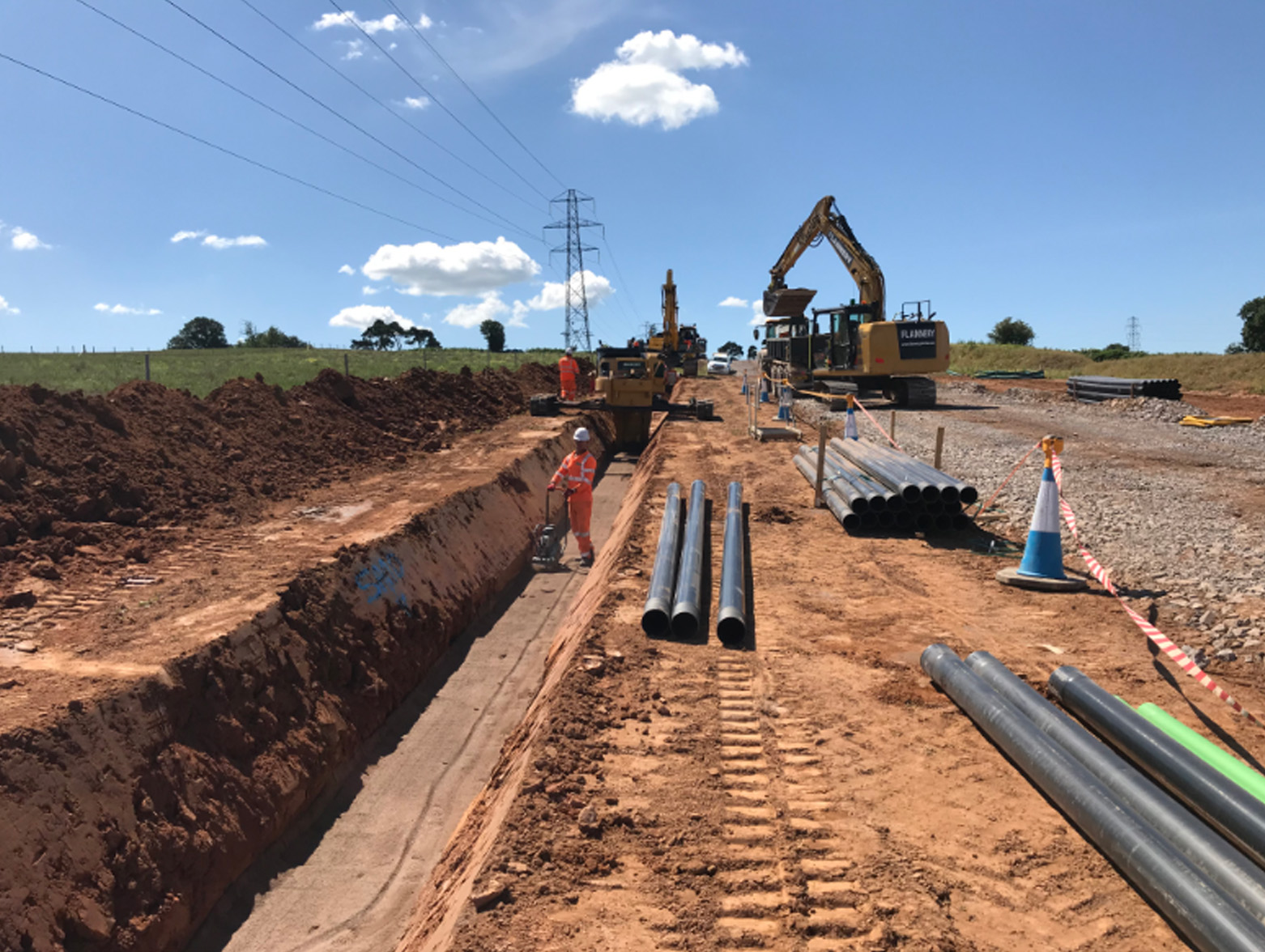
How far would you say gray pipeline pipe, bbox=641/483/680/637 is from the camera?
664 cm

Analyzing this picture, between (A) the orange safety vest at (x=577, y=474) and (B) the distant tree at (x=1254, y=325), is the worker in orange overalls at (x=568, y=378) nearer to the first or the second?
(A) the orange safety vest at (x=577, y=474)

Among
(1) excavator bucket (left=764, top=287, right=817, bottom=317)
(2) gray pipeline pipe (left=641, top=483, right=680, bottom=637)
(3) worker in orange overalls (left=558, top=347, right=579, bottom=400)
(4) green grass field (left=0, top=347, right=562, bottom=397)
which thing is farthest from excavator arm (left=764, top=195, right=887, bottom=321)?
(2) gray pipeline pipe (left=641, top=483, right=680, bottom=637)

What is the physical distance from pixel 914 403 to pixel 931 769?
20.8m

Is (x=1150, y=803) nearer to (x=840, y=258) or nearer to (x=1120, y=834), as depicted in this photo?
(x=1120, y=834)

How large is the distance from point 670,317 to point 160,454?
29.5 m

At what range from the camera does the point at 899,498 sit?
30.4ft

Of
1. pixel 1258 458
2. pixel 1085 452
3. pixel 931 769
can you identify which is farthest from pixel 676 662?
pixel 1258 458

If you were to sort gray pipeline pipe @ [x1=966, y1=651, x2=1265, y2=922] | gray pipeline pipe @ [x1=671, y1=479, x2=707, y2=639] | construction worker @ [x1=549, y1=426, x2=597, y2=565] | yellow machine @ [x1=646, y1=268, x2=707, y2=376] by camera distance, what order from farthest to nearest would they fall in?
1. yellow machine @ [x1=646, y1=268, x2=707, y2=376]
2. construction worker @ [x1=549, y1=426, x2=597, y2=565]
3. gray pipeline pipe @ [x1=671, y1=479, x2=707, y2=639]
4. gray pipeline pipe @ [x1=966, y1=651, x2=1265, y2=922]

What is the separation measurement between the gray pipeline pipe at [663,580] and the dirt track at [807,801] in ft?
0.76

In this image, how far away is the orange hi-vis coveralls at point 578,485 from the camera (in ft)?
36.2

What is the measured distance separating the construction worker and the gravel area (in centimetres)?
552

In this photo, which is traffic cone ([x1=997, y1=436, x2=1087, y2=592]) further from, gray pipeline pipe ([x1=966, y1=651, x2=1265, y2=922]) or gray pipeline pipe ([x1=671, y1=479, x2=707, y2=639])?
gray pipeline pipe ([x1=671, y1=479, x2=707, y2=639])

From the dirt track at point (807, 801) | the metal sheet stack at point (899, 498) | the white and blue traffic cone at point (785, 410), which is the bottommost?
the dirt track at point (807, 801)

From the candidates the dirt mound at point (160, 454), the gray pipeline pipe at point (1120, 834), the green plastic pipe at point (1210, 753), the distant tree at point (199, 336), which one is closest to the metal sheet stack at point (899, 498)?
the gray pipeline pipe at point (1120, 834)
